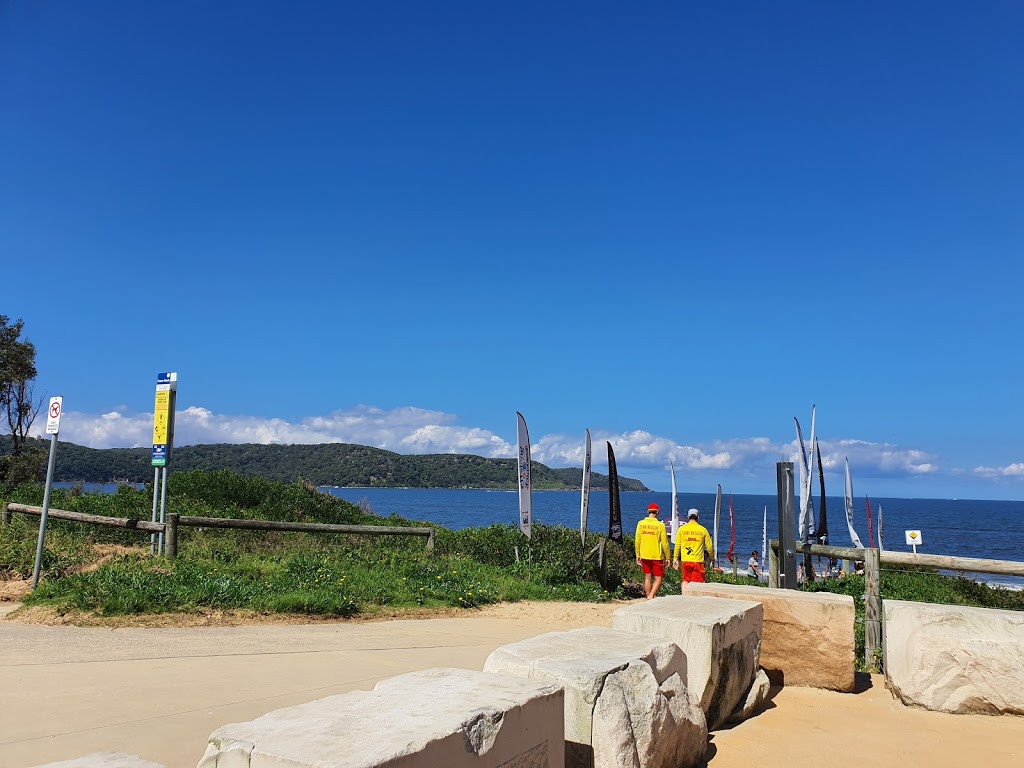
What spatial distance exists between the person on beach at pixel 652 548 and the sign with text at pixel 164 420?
7.63 metres

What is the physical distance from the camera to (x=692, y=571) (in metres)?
11.8

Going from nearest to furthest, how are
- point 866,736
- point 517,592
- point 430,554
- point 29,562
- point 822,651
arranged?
point 866,736, point 822,651, point 29,562, point 517,592, point 430,554

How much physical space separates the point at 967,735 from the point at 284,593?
7.29 m

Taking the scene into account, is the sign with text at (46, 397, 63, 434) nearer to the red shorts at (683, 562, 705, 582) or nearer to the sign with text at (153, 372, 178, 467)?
the sign with text at (153, 372, 178, 467)

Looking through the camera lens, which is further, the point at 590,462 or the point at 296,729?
the point at 590,462

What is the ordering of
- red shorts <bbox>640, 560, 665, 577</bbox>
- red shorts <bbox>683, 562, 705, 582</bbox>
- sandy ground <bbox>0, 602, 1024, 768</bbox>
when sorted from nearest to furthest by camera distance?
sandy ground <bbox>0, 602, 1024, 768</bbox> < red shorts <bbox>683, 562, 705, 582</bbox> < red shorts <bbox>640, 560, 665, 577</bbox>

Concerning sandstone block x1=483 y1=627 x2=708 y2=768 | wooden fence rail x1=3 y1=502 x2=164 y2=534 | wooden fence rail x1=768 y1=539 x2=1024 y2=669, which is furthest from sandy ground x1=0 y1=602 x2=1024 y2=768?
wooden fence rail x1=3 y1=502 x2=164 y2=534

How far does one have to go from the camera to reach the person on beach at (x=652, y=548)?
11.8 m

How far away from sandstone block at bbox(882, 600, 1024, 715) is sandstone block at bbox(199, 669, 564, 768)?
411 centimetres

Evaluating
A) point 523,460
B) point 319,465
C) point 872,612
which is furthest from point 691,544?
point 319,465

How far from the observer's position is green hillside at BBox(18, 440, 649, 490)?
194 ft

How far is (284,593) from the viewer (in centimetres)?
948

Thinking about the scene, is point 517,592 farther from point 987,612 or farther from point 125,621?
point 987,612

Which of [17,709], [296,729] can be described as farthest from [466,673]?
[17,709]
